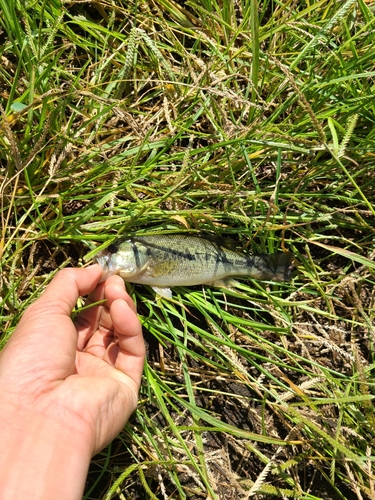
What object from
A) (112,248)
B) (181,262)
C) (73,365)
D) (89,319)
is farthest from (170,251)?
(73,365)

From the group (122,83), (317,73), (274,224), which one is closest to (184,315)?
(274,224)

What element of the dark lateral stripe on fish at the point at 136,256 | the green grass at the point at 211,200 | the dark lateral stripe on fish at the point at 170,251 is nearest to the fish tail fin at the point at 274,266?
the green grass at the point at 211,200

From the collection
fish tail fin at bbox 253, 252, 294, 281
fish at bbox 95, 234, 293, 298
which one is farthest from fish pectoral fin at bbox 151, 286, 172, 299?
fish tail fin at bbox 253, 252, 294, 281

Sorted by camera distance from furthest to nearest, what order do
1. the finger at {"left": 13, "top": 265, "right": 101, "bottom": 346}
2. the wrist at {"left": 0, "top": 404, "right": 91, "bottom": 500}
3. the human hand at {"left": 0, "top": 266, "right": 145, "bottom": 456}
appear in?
1. the finger at {"left": 13, "top": 265, "right": 101, "bottom": 346}
2. the human hand at {"left": 0, "top": 266, "right": 145, "bottom": 456}
3. the wrist at {"left": 0, "top": 404, "right": 91, "bottom": 500}

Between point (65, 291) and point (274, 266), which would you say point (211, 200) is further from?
point (65, 291)

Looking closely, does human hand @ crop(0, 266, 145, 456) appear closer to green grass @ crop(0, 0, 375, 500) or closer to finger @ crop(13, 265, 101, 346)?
finger @ crop(13, 265, 101, 346)
